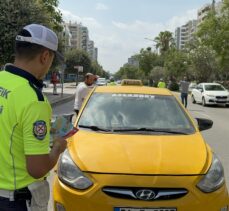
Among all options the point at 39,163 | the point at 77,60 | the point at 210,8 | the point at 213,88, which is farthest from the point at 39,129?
the point at 77,60

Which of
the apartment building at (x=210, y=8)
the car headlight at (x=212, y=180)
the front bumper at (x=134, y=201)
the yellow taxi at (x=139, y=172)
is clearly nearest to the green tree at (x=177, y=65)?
the apartment building at (x=210, y=8)

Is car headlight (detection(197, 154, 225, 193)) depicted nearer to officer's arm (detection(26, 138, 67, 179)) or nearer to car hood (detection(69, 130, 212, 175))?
car hood (detection(69, 130, 212, 175))

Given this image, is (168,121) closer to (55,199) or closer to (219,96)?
(55,199)

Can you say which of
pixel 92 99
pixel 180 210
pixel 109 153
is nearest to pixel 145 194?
pixel 180 210

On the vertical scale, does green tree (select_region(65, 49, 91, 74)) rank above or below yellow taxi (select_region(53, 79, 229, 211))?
above

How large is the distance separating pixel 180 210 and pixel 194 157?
2.21 ft

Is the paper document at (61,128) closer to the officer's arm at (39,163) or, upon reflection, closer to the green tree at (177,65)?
the officer's arm at (39,163)

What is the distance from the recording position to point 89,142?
4797 mm

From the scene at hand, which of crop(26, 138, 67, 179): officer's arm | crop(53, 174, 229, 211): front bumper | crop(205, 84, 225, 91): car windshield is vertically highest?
crop(26, 138, 67, 179): officer's arm

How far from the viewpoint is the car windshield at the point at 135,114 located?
537cm

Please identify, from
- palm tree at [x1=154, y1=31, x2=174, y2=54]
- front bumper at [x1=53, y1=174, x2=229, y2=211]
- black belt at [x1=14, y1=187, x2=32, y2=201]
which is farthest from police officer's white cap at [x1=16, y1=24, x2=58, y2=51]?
palm tree at [x1=154, y1=31, x2=174, y2=54]

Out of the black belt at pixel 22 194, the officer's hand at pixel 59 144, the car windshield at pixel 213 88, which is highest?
the officer's hand at pixel 59 144

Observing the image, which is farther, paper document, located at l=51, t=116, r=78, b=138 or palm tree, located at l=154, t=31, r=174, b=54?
palm tree, located at l=154, t=31, r=174, b=54

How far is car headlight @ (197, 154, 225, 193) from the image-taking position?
4.16m
